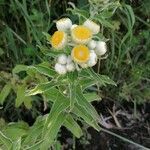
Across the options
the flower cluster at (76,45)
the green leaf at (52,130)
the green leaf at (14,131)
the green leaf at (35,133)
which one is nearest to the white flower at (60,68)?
the flower cluster at (76,45)

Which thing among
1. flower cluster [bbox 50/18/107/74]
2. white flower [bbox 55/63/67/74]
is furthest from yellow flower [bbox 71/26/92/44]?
white flower [bbox 55/63/67/74]

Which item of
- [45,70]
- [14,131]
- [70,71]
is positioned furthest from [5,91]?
[70,71]

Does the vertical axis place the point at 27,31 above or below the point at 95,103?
above

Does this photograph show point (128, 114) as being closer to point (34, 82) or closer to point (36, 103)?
point (36, 103)

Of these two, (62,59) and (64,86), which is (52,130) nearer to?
(64,86)

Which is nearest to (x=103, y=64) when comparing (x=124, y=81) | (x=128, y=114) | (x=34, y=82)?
(x=124, y=81)

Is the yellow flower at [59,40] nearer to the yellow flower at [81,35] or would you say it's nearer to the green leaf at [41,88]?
the yellow flower at [81,35]

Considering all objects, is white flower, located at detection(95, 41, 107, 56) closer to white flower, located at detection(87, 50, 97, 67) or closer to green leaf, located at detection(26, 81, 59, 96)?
white flower, located at detection(87, 50, 97, 67)
